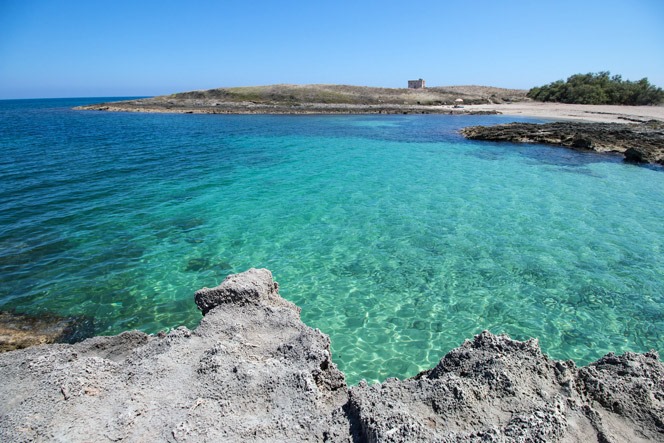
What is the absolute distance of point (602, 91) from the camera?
71.8m

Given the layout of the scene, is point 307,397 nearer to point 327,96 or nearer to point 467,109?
point 467,109

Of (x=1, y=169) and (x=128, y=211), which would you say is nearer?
(x=128, y=211)

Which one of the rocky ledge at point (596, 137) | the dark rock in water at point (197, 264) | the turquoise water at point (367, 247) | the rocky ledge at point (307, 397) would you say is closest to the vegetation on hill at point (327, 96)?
the rocky ledge at point (596, 137)

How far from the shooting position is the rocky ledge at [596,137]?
27.2 m

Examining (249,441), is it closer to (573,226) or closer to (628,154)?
(573,226)

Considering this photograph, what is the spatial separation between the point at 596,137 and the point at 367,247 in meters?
31.6

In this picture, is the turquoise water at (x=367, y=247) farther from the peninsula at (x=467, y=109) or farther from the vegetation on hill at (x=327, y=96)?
the vegetation on hill at (x=327, y=96)

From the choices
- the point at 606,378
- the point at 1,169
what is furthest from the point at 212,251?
the point at 1,169

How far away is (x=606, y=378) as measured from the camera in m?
4.97

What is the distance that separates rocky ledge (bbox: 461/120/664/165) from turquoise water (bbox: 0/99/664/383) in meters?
4.95

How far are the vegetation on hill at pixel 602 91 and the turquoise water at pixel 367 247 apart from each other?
197 feet

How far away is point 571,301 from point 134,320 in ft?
37.9

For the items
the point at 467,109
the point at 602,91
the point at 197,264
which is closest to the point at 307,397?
the point at 197,264

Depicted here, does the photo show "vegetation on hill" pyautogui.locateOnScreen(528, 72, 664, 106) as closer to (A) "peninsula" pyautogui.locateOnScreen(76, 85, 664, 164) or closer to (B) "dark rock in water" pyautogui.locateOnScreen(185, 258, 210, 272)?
(A) "peninsula" pyautogui.locateOnScreen(76, 85, 664, 164)
